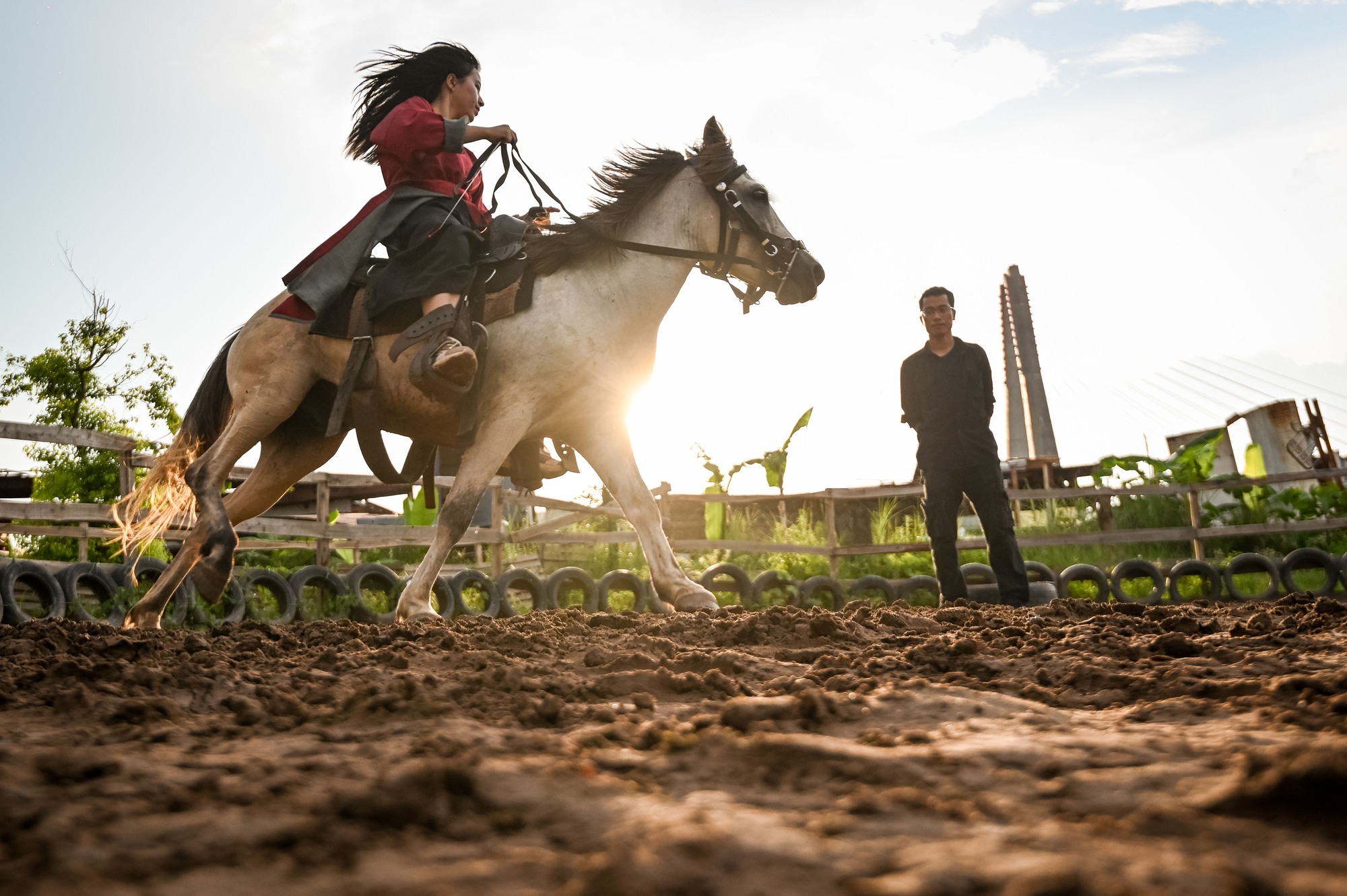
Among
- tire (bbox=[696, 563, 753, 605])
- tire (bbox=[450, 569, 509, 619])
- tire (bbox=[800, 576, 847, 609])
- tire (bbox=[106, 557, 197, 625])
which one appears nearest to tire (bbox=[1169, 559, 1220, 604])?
tire (bbox=[800, 576, 847, 609])

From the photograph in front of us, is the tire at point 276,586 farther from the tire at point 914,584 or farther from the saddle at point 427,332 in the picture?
the tire at point 914,584

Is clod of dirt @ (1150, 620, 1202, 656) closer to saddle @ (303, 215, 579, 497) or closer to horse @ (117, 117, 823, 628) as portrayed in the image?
horse @ (117, 117, 823, 628)

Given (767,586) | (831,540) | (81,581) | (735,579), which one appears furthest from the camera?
(831,540)

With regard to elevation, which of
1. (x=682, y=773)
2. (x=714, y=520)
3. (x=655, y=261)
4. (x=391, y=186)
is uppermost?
(x=391, y=186)

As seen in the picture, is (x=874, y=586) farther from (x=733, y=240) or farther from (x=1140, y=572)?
(x=733, y=240)

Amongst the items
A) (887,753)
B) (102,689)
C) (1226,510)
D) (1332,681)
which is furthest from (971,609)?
(1226,510)

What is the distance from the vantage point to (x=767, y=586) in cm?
954

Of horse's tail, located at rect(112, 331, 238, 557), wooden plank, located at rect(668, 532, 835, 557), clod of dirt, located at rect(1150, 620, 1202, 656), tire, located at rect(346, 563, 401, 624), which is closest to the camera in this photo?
clod of dirt, located at rect(1150, 620, 1202, 656)

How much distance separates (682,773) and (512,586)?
25.3ft

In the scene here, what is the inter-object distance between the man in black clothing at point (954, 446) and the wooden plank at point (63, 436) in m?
7.06

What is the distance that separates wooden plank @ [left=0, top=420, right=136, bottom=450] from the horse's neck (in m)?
5.87

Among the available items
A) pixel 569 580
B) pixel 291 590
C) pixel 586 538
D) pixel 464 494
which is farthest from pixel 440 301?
pixel 586 538

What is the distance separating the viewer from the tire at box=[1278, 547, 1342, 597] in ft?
29.7

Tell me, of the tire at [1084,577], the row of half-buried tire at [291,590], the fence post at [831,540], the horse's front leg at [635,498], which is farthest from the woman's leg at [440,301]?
the fence post at [831,540]
